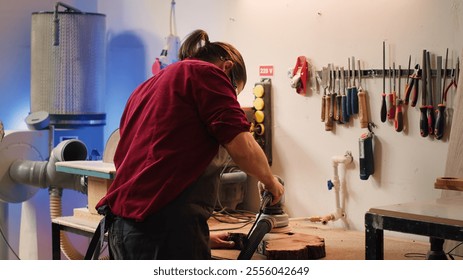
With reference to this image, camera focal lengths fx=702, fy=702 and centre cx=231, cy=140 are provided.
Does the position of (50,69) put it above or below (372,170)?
above

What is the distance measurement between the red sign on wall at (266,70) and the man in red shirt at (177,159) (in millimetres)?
999

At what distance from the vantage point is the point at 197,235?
166 centimetres

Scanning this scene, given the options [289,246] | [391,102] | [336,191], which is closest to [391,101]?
[391,102]

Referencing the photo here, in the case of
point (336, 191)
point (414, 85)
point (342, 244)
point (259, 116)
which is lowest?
point (342, 244)

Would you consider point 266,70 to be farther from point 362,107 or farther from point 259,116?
point 362,107

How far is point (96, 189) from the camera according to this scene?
2480 mm

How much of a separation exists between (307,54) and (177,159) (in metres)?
1.09

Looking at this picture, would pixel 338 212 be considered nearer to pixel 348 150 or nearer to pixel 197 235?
pixel 348 150

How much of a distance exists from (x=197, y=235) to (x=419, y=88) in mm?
934

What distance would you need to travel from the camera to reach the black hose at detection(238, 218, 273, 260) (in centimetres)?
180
